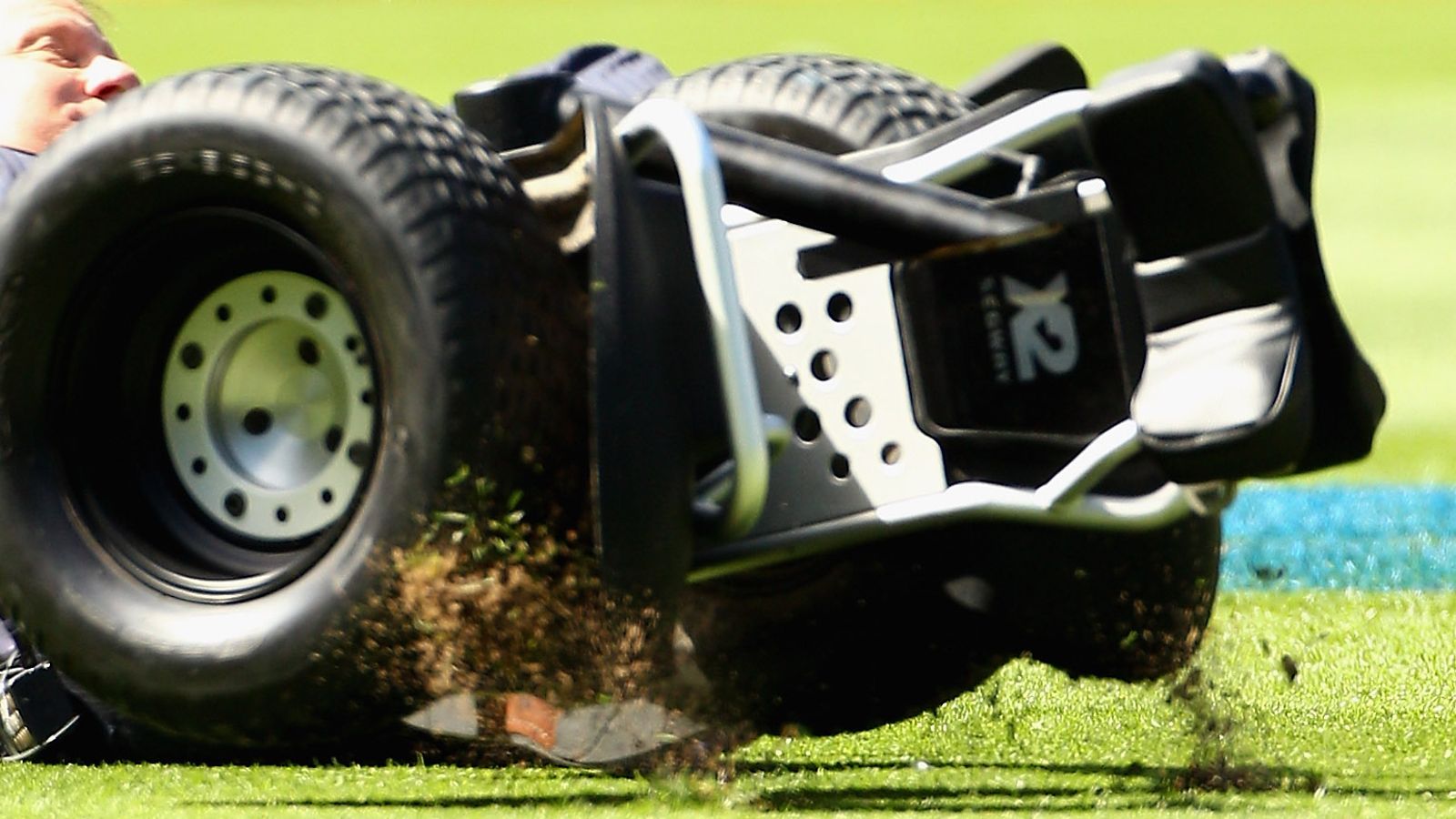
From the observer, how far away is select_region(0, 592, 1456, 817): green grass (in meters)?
3.95

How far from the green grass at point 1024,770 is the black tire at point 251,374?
0.28 m

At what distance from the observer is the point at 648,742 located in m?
4.25

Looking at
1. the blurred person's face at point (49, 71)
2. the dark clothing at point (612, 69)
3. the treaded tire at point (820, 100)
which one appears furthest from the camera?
the blurred person's face at point (49, 71)

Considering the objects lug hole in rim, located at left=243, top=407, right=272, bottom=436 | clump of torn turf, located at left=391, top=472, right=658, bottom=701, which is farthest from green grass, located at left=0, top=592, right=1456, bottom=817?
lug hole in rim, located at left=243, top=407, right=272, bottom=436

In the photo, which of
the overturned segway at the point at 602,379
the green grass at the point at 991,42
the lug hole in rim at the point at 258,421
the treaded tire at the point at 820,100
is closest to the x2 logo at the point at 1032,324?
the overturned segway at the point at 602,379

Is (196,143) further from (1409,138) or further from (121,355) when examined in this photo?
(1409,138)

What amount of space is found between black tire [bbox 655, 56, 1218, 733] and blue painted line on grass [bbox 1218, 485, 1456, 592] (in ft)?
6.61

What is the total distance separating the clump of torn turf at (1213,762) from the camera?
160 inches

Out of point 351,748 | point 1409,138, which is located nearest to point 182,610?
point 351,748

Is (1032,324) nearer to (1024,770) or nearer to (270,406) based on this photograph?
(1024,770)

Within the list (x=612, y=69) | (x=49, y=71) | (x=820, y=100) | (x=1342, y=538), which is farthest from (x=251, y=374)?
(x=1342, y=538)

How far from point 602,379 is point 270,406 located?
0.69m

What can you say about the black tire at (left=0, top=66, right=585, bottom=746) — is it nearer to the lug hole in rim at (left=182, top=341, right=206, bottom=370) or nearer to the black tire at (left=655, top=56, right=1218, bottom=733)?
the lug hole in rim at (left=182, top=341, right=206, bottom=370)

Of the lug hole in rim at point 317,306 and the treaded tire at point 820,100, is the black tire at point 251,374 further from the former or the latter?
the treaded tire at point 820,100
